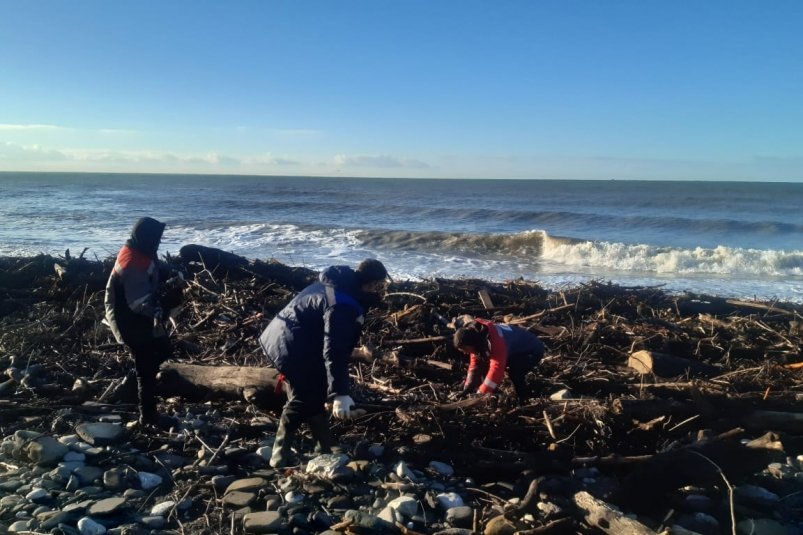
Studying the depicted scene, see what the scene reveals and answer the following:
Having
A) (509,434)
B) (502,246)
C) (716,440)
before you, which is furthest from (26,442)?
(502,246)

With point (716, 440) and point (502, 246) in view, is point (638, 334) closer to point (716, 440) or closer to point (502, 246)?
point (716, 440)

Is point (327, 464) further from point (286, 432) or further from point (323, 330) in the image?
point (323, 330)

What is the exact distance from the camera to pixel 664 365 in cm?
554

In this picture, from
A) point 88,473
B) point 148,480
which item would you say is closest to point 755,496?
point 148,480

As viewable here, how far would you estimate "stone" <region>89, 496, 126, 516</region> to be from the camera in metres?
3.43

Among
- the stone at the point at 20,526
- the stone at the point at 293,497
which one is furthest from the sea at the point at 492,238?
the stone at the point at 20,526

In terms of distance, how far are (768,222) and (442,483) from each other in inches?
1294

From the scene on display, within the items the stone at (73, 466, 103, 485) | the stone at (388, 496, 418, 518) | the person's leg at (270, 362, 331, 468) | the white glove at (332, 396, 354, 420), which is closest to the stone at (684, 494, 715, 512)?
the stone at (388, 496, 418, 518)

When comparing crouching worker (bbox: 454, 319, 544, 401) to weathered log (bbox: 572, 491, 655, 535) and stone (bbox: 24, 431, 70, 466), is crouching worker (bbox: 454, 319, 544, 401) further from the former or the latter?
stone (bbox: 24, 431, 70, 466)

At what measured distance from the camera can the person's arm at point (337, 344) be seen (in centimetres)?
386

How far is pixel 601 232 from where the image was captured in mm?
28344

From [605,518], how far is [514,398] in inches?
73.3

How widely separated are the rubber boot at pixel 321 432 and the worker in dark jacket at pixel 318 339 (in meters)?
0.02

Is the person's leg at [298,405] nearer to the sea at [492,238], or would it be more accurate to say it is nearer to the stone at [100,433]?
the stone at [100,433]
